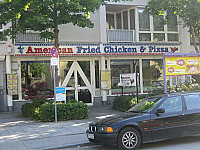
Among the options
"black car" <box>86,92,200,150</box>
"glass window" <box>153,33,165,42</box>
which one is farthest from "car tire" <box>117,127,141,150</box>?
"glass window" <box>153,33,165,42</box>

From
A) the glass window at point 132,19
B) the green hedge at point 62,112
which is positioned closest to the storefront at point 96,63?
the glass window at point 132,19

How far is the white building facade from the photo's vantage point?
15.6 meters

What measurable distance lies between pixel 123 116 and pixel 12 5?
6.92 m

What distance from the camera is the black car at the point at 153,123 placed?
7.06 meters

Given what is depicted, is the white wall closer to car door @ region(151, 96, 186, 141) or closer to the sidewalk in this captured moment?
the sidewalk

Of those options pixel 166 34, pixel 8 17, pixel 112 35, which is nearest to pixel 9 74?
pixel 8 17

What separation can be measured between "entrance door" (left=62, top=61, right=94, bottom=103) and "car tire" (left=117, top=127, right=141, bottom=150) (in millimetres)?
9672

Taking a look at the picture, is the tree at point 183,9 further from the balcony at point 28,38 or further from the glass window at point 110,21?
the balcony at point 28,38

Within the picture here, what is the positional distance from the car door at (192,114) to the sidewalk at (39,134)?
3.04 meters

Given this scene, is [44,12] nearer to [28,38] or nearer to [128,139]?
[28,38]

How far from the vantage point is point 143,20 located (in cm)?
1781

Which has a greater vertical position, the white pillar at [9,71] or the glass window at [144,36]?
the glass window at [144,36]

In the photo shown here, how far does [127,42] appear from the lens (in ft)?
56.4

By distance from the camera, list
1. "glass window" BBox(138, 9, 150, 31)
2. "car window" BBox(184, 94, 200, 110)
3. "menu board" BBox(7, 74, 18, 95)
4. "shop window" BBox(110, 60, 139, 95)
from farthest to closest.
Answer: "glass window" BBox(138, 9, 150, 31) → "shop window" BBox(110, 60, 139, 95) → "menu board" BBox(7, 74, 18, 95) → "car window" BBox(184, 94, 200, 110)
